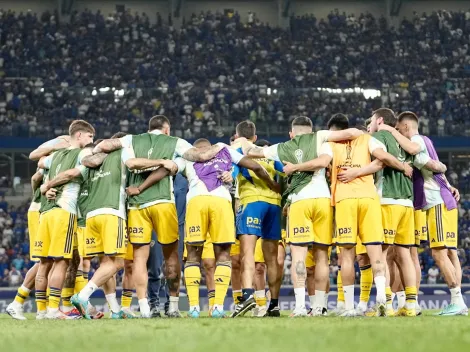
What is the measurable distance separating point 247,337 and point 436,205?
17.7ft

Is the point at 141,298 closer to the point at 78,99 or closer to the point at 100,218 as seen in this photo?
the point at 100,218

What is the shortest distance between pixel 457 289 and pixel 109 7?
123 ft

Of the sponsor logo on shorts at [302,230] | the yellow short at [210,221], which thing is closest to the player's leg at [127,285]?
the yellow short at [210,221]

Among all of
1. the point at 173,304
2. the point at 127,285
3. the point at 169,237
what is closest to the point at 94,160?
the point at 169,237

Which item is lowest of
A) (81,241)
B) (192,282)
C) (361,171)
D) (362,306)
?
(362,306)

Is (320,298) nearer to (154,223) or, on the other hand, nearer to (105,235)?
(154,223)

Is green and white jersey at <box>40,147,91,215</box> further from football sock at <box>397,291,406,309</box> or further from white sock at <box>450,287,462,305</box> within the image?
white sock at <box>450,287,462,305</box>

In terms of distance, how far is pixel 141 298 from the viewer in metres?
11.6

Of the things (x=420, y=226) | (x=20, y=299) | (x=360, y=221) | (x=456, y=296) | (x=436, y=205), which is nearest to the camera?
(x=360, y=221)

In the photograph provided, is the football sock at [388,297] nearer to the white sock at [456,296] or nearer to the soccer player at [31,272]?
the white sock at [456,296]

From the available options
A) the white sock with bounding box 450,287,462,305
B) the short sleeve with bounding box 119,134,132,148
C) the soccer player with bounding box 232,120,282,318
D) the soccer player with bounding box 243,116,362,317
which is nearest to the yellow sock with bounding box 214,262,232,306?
the soccer player with bounding box 232,120,282,318

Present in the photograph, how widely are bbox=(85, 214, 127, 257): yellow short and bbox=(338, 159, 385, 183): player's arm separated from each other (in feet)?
9.07

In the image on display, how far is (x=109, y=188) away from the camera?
11.8 metres

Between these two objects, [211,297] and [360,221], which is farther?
A: [211,297]
